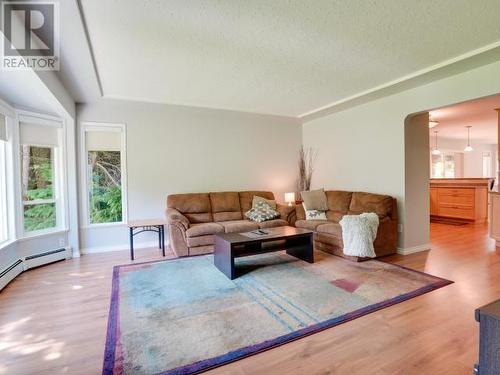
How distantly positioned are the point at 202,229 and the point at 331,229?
76.6 inches

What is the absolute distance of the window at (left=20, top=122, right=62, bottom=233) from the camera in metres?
3.81

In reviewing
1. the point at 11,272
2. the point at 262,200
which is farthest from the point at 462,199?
the point at 11,272

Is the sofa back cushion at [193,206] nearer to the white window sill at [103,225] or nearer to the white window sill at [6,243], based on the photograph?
the white window sill at [103,225]

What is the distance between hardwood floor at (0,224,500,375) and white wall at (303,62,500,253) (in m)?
1.68

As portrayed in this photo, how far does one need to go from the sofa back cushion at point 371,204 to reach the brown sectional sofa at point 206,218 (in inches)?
42.5

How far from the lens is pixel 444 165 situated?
29.8ft

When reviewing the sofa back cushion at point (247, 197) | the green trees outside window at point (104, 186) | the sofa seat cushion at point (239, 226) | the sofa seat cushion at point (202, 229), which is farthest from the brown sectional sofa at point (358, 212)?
the green trees outside window at point (104, 186)

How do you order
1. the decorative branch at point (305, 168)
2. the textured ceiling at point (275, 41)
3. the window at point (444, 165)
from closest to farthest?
the textured ceiling at point (275, 41) → the decorative branch at point (305, 168) → the window at point (444, 165)

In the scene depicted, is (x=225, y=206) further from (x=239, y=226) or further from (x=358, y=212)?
(x=358, y=212)

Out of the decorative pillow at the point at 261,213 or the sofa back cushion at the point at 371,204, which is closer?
the sofa back cushion at the point at 371,204

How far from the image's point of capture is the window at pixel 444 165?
896 cm

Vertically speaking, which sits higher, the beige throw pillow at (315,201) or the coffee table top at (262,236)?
the beige throw pillow at (315,201)

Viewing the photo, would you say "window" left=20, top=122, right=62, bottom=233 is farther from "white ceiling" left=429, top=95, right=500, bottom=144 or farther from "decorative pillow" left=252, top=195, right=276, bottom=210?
"white ceiling" left=429, top=95, right=500, bottom=144

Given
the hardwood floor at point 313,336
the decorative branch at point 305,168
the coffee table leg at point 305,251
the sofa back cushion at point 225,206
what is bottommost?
the hardwood floor at point 313,336
